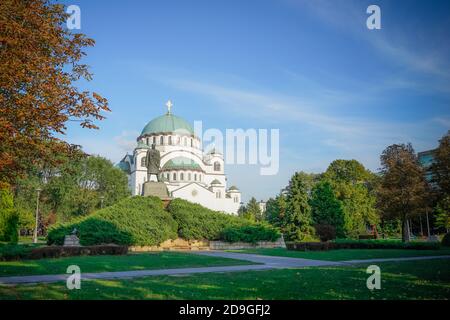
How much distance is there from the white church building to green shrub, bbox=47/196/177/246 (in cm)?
3741

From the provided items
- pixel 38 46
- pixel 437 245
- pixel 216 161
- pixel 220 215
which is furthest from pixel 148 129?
pixel 38 46

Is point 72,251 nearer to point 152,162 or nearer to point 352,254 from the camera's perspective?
point 152,162

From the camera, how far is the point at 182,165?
7162 centimetres

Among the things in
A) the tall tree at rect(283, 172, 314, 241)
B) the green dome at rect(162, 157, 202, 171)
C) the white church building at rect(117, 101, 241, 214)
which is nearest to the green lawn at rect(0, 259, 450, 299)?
the tall tree at rect(283, 172, 314, 241)

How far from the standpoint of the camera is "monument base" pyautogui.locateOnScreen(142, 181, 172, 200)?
30.0 meters

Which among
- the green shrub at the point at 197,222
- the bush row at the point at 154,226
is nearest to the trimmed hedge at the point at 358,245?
the bush row at the point at 154,226

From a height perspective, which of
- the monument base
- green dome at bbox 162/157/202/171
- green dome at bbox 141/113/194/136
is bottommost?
the monument base

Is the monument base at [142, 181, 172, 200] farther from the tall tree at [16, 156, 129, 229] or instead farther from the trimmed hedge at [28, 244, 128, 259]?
the tall tree at [16, 156, 129, 229]

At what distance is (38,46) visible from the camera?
11.2 m

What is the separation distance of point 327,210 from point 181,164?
34.8 meters

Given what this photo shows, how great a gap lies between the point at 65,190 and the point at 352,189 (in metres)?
41.1

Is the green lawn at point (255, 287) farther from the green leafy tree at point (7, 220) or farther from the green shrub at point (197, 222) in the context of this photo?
the green leafy tree at point (7, 220)

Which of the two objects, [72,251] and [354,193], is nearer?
[72,251]

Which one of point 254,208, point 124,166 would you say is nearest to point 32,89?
point 124,166
